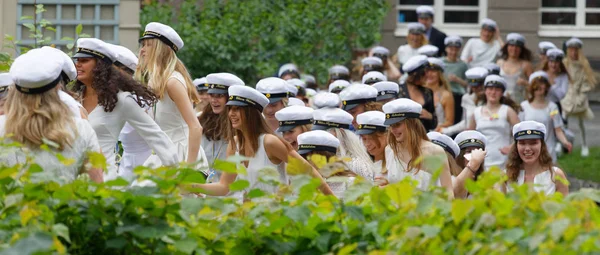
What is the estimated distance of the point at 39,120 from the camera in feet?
18.5

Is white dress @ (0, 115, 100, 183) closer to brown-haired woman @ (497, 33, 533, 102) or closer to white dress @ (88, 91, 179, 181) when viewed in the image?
white dress @ (88, 91, 179, 181)

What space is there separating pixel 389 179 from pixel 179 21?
10.9m

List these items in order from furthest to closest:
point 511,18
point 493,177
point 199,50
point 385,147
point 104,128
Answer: point 511,18 < point 199,50 < point 385,147 < point 104,128 < point 493,177

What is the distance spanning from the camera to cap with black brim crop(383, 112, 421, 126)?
8.29m

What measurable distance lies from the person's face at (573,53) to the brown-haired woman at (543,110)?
3.49 m

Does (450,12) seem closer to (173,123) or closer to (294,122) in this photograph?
(294,122)

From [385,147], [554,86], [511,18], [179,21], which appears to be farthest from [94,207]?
[511,18]

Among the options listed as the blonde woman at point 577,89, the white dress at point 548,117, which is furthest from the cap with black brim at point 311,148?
the blonde woman at point 577,89

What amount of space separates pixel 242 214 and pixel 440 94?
362 inches

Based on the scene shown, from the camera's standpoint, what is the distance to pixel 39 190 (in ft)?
15.1

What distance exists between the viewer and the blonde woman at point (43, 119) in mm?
5590

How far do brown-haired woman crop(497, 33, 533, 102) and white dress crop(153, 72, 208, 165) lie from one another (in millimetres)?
8167

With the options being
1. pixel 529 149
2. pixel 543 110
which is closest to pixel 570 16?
pixel 543 110

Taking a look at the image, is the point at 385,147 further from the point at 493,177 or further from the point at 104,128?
the point at 493,177
